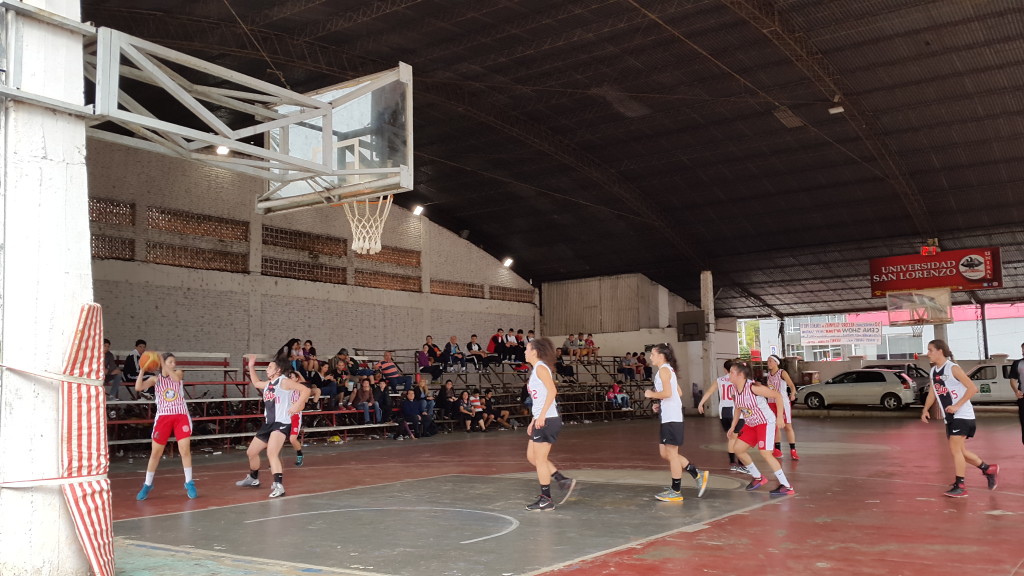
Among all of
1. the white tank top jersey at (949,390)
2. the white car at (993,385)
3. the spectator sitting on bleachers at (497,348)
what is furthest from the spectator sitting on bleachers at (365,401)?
the white car at (993,385)

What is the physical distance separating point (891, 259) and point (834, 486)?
21.9 metres

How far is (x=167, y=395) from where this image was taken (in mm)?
10531

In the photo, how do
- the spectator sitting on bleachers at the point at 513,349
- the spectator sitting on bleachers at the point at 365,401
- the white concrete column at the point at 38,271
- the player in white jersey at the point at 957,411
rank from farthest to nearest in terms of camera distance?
the spectator sitting on bleachers at the point at 513,349
the spectator sitting on bleachers at the point at 365,401
the player in white jersey at the point at 957,411
the white concrete column at the point at 38,271

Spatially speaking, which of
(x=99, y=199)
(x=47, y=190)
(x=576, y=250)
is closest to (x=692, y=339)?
(x=576, y=250)

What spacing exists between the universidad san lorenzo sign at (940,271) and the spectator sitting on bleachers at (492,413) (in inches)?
597

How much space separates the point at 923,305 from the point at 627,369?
37.0ft

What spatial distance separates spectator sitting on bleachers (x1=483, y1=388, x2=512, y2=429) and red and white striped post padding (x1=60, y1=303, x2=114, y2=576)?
1962 cm

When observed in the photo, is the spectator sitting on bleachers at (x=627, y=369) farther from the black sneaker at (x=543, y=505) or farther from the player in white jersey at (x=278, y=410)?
the black sneaker at (x=543, y=505)

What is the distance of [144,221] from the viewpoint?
890 inches

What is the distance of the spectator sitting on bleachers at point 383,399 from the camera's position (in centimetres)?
2269

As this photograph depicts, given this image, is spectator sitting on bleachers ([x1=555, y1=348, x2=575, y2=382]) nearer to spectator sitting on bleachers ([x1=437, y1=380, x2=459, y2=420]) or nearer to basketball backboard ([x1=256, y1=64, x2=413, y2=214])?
spectator sitting on bleachers ([x1=437, y1=380, x2=459, y2=420])

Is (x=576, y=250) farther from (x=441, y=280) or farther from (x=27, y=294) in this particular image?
(x=27, y=294)

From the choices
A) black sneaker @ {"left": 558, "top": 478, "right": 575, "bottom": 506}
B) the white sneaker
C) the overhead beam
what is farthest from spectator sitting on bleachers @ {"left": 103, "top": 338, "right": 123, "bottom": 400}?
the overhead beam

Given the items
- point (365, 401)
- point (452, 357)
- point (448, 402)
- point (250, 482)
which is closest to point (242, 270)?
point (365, 401)
